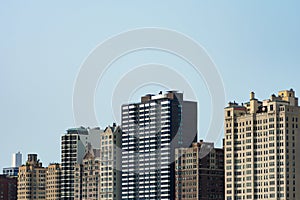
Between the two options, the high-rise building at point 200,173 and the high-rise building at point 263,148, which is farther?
the high-rise building at point 200,173

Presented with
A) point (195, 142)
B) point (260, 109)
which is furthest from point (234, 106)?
point (195, 142)

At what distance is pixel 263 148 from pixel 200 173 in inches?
677

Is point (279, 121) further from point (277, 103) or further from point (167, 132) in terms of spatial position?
point (167, 132)

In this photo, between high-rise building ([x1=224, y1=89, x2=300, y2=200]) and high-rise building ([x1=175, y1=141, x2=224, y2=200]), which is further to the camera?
high-rise building ([x1=175, y1=141, x2=224, y2=200])

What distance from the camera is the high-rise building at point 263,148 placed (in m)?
165

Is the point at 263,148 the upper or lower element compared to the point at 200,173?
upper

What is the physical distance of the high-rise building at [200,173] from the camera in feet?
599

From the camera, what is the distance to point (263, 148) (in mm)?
169250

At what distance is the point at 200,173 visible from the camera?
7190 inches

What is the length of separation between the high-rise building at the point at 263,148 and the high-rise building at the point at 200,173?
7509mm

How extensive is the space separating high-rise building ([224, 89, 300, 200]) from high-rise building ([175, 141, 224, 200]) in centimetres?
751

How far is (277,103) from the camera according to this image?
16812 cm

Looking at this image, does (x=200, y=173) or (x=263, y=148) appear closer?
(x=263, y=148)

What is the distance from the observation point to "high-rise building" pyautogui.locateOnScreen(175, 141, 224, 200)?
182500mm
